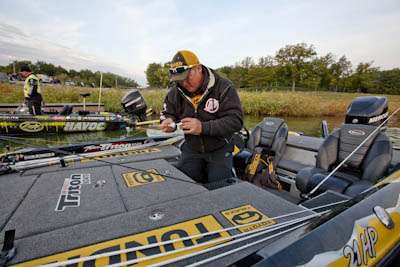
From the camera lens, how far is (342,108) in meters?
14.6

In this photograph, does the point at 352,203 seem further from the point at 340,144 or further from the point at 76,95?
the point at 76,95

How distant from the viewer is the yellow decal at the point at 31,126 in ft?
21.2

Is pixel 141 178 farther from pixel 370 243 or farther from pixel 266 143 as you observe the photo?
pixel 266 143

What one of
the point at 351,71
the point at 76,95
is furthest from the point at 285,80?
the point at 76,95

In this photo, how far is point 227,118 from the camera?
171 cm

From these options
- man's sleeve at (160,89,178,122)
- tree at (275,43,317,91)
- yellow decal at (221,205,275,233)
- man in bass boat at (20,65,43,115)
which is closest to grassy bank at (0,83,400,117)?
man in bass boat at (20,65,43,115)

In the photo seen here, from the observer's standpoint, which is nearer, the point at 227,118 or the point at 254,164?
the point at 227,118

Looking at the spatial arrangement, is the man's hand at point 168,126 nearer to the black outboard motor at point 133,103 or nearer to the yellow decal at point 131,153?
the yellow decal at point 131,153

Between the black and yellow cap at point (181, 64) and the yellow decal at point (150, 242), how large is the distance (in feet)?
3.45

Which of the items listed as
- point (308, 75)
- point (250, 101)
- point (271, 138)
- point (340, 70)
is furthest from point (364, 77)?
point (271, 138)

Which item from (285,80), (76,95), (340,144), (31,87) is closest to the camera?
(340,144)

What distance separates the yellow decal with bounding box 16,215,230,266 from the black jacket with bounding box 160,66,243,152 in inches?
30.8

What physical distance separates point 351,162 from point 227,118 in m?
1.43

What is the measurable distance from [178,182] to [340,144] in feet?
5.96
